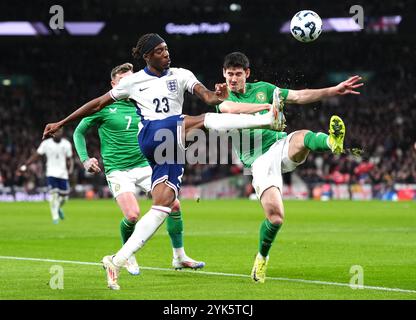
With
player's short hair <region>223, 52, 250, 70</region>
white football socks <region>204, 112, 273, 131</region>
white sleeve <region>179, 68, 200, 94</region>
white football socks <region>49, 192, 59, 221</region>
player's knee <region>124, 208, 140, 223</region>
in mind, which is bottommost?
white football socks <region>49, 192, 59, 221</region>

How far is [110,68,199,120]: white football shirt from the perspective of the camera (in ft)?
31.3

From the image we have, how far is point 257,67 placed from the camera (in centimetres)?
4075

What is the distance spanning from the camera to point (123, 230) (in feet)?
37.9

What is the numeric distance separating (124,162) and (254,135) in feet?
6.41

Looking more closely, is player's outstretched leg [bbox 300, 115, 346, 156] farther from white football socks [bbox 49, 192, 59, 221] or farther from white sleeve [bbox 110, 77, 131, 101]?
white football socks [bbox 49, 192, 59, 221]

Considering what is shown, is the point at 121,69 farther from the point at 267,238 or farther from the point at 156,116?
the point at 267,238

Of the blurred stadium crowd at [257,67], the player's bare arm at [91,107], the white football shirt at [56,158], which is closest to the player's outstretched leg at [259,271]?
the player's bare arm at [91,107]

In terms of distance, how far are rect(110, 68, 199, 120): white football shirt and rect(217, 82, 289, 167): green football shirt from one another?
4.14ft

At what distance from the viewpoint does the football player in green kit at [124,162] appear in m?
11.6

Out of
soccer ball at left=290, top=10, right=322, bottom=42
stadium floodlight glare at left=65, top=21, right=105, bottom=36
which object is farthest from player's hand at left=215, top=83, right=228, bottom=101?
stadium floodlight glare at left=65, top=21, right=105, bottom=36

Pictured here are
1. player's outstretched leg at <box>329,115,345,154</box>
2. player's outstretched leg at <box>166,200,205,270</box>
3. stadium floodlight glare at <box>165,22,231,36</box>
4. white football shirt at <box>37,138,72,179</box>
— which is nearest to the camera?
player's outstretched leg at <box>329,115,345,154</box>

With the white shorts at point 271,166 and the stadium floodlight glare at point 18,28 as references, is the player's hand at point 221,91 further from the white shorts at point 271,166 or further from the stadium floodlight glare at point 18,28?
the stadium floodlight glare at point 18,28

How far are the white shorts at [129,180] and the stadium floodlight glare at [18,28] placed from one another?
3313cm

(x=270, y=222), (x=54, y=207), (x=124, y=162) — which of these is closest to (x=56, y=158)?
(x=54, y=207)
